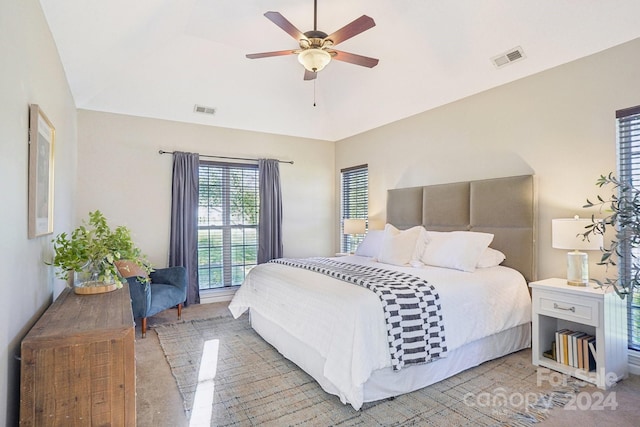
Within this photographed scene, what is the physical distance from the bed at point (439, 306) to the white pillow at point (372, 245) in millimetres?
429

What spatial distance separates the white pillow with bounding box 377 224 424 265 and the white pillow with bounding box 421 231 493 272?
155mm

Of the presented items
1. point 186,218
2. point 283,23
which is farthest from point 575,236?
point 186,218

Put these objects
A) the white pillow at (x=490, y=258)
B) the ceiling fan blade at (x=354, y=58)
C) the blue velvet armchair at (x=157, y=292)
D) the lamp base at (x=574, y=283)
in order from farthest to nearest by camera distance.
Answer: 1. the blue velvet armchair at (x=157, y=292)
2. the white pillow at (x=490, y=258)
3. the ceiling fan blade at (x=354, y=58)
4. the lamp base at (x=574, y=283)

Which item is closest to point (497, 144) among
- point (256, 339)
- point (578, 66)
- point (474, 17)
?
point (578, 66)

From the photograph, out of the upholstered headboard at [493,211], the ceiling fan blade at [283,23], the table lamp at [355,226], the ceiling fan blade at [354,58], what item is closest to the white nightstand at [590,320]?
the upholstered headboard at [493,211]

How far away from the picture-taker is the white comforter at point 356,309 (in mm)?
2207

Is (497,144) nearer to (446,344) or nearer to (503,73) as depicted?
(503,73)

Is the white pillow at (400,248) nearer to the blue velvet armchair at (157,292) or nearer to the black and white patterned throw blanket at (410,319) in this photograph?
the black and white patterned throw blanket at (410,319)

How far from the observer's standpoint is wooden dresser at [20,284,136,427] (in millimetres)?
1362

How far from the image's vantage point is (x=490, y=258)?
3467mm

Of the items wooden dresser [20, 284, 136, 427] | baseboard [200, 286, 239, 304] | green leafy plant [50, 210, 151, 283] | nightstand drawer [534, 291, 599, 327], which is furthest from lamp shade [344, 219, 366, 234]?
wooden dresser [20, 284, 136, 427]

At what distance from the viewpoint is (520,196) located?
3.41 m

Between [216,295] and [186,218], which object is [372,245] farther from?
[186,218]

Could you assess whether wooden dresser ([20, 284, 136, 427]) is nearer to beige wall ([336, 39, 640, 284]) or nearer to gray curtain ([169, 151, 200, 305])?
gray curtain ([169, 151, 200, 305])
